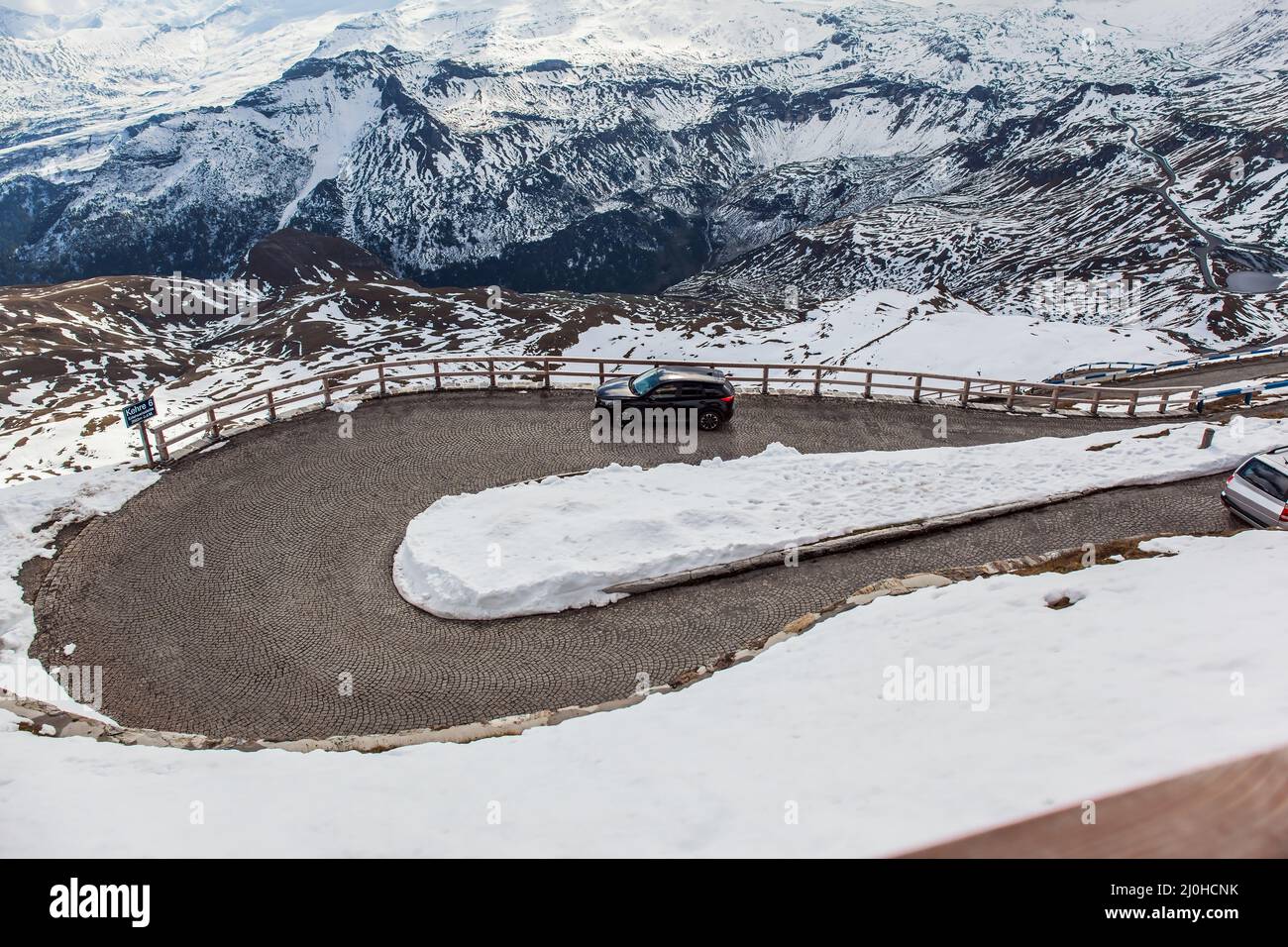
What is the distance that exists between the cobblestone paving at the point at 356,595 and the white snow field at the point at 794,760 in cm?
210

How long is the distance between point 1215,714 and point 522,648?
29.0 ft

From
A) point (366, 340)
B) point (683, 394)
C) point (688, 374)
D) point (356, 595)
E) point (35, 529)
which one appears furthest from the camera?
point (366, 340)

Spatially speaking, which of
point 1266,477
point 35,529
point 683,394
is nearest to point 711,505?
point 683,394

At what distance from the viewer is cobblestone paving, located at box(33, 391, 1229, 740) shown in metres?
10.2

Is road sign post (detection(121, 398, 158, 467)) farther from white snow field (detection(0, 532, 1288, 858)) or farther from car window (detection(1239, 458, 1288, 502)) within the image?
car window (detection(1239, 458, 1288, 502))

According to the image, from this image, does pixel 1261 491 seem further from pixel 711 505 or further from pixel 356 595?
pixel 356 595

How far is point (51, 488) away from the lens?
1509cm

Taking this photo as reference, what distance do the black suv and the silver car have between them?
1157cm

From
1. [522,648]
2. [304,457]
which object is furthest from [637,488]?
[304,457]

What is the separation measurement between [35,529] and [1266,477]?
25.1 metres

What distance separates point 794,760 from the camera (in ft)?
20.5

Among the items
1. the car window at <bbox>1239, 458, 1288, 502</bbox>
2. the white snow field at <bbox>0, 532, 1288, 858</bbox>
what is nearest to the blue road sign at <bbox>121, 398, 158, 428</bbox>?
the white snow field at <bbox>0, 532, 1288, 858</bbox>

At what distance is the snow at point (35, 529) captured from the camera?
1009 cm
